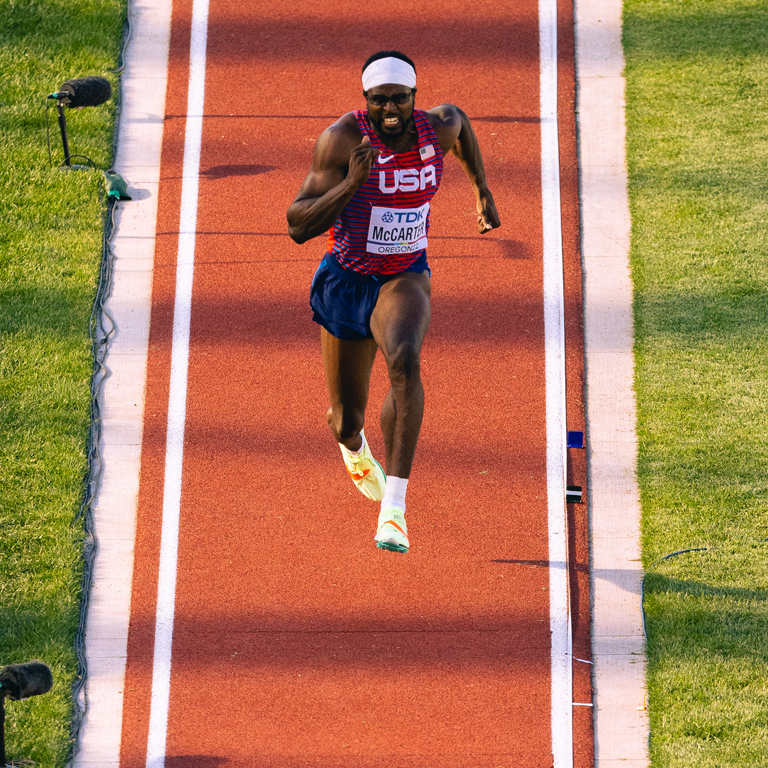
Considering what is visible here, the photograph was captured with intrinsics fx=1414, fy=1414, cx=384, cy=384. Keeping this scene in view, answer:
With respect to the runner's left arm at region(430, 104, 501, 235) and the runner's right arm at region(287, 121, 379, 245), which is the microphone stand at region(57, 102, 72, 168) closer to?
the runner's left arm at region(430, 104, 501, 235)

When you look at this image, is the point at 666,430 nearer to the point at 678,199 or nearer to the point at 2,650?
the point at 678,199

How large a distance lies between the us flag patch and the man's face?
197 millimetres

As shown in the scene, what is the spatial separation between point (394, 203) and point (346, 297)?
574 millimetres

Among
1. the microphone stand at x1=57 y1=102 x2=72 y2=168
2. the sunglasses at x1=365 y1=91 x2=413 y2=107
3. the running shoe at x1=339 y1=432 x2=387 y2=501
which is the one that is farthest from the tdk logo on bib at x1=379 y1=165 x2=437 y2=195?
the microphone stand at x1=57 y1=102 x2=72 y2=168

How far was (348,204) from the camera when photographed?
22.4 feet

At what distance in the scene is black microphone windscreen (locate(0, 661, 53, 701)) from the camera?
755 cm

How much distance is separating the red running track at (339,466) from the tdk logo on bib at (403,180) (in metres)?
3.04

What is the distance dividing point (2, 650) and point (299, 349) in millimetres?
2960

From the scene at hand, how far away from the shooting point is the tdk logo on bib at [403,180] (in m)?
6.68

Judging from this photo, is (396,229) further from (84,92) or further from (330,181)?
(84,92)

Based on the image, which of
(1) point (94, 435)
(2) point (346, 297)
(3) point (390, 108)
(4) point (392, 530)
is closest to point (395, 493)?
(4) point (392, 530)

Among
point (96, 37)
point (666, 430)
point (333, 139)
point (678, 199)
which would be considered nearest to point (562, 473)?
point (666, 430)

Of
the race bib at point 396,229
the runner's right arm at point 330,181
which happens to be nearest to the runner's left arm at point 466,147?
the race bib at point 396,229

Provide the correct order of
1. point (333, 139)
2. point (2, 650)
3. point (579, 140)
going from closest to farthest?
point (333, 139), point (2, 650), point (579, 140)
